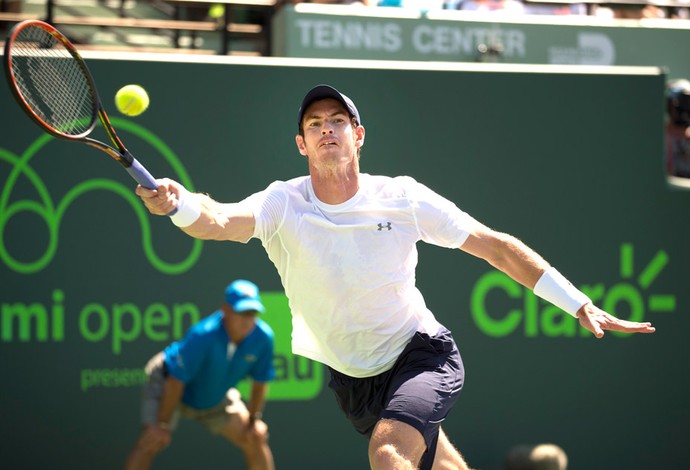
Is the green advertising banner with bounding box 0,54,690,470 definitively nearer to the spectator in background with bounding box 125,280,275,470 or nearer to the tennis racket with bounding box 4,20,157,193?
the spectator in background with bounding box 125,280,275,470

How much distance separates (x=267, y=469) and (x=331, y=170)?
3375mm

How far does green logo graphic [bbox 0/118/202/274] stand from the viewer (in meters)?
7.35

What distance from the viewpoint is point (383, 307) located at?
448 cm

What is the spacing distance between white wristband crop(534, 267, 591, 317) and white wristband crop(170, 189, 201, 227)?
1.43 meters

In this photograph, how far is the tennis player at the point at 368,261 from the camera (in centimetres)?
438

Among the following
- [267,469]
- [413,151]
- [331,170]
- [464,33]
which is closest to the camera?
[331,170]

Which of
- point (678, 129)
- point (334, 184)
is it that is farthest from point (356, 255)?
point (678, 129)

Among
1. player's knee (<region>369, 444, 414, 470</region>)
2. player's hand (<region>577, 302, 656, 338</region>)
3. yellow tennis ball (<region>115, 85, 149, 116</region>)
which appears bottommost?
player's knee (<region>369, 444, 414, 470</region>)

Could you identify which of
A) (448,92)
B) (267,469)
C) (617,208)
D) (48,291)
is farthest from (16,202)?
(617,208)

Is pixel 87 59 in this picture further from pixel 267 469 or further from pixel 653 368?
pixel 653 368

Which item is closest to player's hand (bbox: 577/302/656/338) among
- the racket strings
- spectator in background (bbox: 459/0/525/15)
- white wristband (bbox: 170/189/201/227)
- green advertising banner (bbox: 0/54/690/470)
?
white wristband (bbox: 170/189/201/227)

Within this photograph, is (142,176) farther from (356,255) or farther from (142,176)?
(356,255)

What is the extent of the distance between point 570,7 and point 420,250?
9.60ft

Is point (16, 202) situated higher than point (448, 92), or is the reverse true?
point (448, 92)
